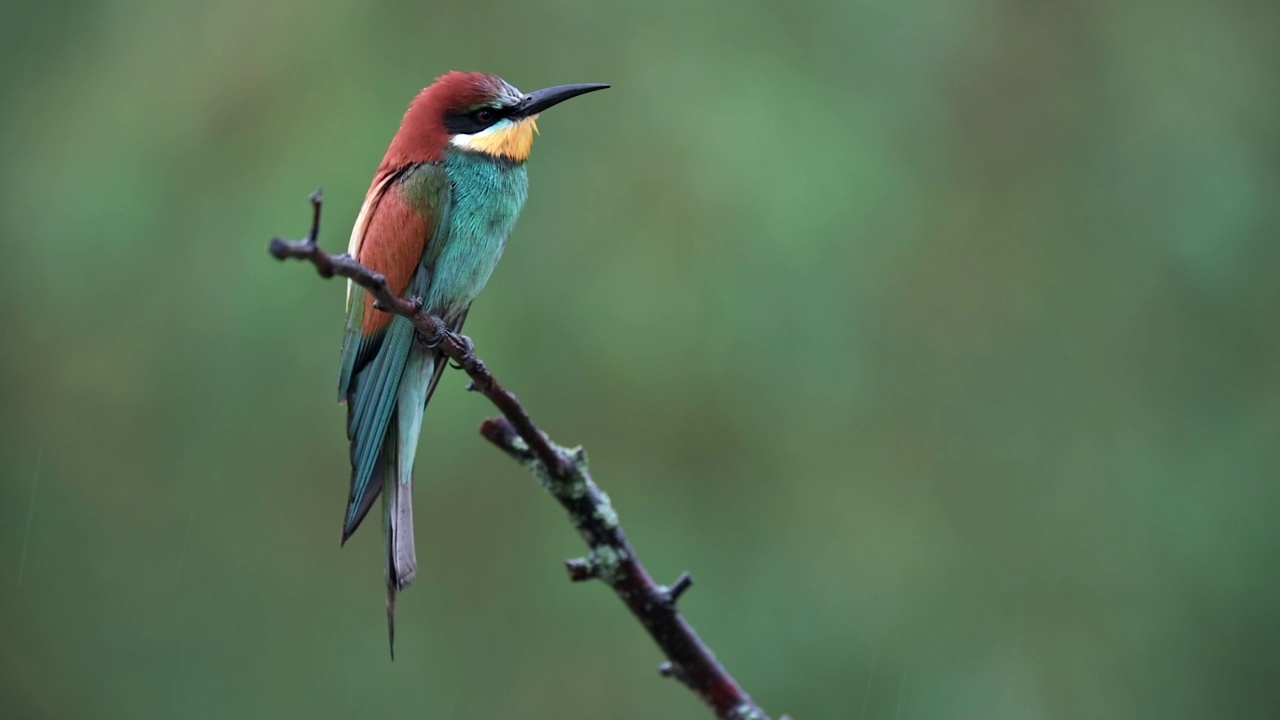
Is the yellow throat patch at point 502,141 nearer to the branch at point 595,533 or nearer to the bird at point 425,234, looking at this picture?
the bird at point 425,234

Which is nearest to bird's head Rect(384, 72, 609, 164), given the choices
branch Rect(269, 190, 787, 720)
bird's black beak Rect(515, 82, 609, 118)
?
bird's black beak Rect(515, 82, 609, 118)

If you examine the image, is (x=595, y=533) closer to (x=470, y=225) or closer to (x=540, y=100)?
(x=470, y=225)

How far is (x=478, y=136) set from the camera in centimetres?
261

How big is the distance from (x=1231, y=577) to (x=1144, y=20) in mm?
1908

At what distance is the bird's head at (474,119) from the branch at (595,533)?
104cm

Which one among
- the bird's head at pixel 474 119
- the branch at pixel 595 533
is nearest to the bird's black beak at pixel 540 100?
the bird's head at pixel 474 119

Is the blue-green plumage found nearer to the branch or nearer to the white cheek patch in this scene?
the white cheek patch

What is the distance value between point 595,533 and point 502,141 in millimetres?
1424

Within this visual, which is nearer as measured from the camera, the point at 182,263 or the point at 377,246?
the point at 377,246

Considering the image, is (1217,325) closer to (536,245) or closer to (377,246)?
(536,245)

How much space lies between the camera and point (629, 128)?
402 cm

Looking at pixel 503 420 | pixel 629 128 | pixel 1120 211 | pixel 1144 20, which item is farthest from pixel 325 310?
pixel 1144 20

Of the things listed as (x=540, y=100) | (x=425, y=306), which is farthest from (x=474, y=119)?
(x=425, y=306)

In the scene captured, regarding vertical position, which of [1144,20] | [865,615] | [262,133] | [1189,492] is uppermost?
[1144,20]
